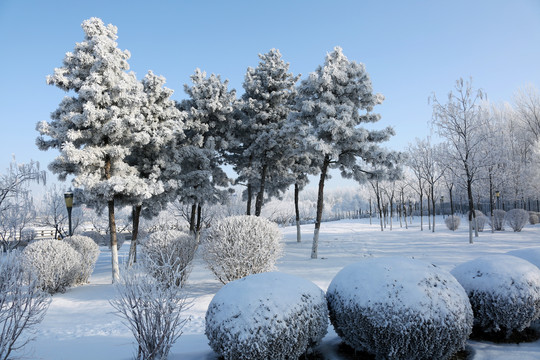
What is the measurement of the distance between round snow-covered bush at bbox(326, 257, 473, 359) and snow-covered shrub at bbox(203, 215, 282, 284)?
181 inches

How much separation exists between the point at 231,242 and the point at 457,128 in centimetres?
1773

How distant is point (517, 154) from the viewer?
38562 millimetres

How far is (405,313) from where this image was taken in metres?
3.77

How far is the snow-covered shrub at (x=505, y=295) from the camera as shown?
480 centimetres

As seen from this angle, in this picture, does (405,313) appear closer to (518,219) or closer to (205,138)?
(205,138)

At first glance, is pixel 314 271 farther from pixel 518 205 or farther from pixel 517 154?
pixel 518 205

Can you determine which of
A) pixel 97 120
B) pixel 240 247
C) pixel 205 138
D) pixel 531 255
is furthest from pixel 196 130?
pixel 531 255

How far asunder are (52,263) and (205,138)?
1149 centimetres

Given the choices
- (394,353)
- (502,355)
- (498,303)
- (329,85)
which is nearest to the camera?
(394,353)

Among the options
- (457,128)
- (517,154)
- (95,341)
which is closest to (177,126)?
(95,341)

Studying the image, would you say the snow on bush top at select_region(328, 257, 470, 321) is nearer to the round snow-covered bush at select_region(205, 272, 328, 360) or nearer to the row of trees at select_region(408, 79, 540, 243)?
the round snow-covered bush at select_region(205, 272, 328, 360)

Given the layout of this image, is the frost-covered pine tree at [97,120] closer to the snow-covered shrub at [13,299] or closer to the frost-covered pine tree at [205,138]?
the frost-covered pine tree at [205,138]

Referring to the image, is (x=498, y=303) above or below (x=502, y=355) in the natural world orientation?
above

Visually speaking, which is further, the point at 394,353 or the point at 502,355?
the point at 502,355
